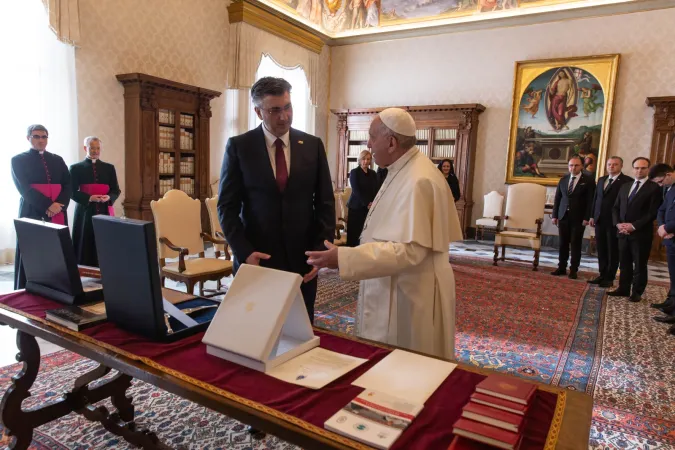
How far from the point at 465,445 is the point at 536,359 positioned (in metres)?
3.25

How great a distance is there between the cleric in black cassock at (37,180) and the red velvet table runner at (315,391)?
144 inches

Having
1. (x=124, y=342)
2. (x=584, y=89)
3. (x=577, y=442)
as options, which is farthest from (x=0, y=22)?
(x=584, y=89)

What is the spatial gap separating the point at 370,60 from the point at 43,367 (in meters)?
10.4

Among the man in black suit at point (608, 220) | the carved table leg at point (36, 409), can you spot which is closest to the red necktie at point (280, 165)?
the carved table leg at point (36, 409)

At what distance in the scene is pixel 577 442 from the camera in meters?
1.12

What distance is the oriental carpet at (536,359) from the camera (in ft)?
8.63

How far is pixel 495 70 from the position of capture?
10422 mm

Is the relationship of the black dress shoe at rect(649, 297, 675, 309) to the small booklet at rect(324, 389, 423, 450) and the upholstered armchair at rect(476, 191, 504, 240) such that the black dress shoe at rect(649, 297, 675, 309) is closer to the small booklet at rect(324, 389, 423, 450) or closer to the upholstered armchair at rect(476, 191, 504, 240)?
the upholstered armchair at rect(476, 191, 504, 240)

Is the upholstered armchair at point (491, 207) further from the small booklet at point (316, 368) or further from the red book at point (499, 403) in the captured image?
the red book at point (499, 403)

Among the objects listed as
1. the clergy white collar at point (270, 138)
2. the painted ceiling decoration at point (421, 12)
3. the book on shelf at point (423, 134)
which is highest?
the painted ceiling decoration at point (421, 12)

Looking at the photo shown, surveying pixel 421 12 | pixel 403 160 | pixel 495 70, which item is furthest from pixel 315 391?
pixel 421 12

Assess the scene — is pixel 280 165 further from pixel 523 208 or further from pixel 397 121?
pixel 523 208

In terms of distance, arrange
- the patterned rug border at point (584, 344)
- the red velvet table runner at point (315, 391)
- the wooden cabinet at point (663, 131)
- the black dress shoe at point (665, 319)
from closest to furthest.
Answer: the red velvet table runner at point (315, 391), the patterned rug border at point (584, 344), the black dress shoe at point (665, 319), the wooden cabinet at point (663, 131)

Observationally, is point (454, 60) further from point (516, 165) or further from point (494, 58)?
point (516, 165)
